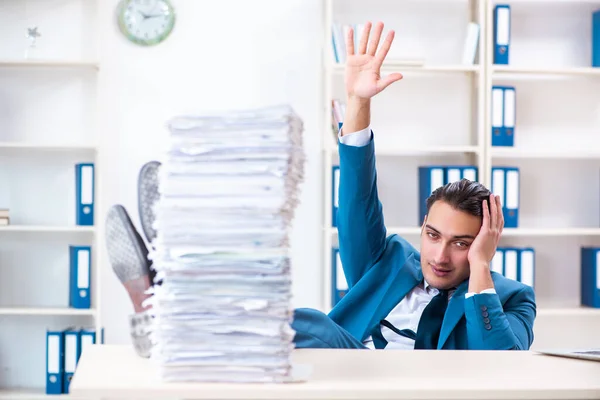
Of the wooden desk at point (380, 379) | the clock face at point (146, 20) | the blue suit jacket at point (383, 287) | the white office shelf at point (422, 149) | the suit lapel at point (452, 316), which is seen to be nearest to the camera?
the wooden desk at point (380, 379)

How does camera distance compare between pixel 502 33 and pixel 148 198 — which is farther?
pixel 502 33

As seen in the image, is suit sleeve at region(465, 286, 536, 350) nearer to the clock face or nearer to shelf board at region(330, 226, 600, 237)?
shelf board at region(330, 226, 600, 237)

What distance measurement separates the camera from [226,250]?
3.50 feet

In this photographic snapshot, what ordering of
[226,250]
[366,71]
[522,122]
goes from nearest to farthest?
[226,250] < [366,71] < [522,122]

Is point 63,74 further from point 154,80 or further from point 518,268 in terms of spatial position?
point 518,268

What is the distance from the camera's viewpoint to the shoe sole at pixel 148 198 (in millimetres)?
1134

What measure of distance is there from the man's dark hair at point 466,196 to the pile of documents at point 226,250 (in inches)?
37.5

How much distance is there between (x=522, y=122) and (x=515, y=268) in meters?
0.75

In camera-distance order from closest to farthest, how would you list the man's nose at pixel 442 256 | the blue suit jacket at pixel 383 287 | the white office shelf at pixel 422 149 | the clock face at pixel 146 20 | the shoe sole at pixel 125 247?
the shoe sole at pixel 125 247
the blue suit jacket at pixel 383 287
the man's nose at pixel 442 256
the white office shelf at pixel 422 149
the clock face at pixel 146 20

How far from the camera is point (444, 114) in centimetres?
412

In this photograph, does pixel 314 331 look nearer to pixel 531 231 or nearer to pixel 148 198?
pixel 148 198

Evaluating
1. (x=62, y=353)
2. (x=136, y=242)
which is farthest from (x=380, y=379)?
(x=62, y=353)

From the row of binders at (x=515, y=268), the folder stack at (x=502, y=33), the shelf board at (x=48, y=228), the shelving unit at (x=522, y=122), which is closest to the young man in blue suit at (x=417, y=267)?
the row of binders at (x=515, y=268)

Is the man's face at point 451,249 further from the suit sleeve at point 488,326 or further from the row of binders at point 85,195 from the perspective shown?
the row of binders at point 85,195
